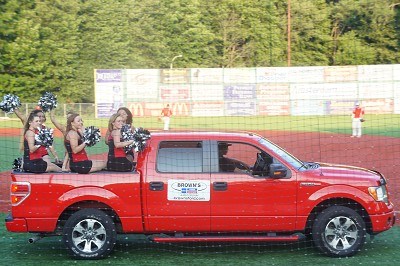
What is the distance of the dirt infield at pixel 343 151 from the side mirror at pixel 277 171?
488 centimetres

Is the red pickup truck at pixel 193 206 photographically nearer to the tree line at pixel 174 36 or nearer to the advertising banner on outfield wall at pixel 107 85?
the advertising banner on outfield wall at pixel 107 85

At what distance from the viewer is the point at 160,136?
902cm

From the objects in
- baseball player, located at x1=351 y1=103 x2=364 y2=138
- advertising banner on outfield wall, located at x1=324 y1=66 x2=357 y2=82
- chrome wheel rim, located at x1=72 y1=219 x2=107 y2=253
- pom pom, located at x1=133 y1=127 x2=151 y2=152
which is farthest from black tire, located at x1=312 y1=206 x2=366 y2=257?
advertising banner on outfield wall, located at x1=324 y1=66 x2=357 y2=82

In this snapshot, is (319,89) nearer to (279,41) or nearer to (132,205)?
(279,41)

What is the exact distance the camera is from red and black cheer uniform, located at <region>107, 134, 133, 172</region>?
901 centimetres

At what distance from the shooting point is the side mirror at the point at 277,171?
28.2ft

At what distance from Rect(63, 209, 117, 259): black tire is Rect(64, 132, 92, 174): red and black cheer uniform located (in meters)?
0.57

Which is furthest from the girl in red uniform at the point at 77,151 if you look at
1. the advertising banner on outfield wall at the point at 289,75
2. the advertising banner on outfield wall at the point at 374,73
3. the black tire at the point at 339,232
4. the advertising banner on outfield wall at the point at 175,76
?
the advertising banner on outfield wall at the point at 374,73

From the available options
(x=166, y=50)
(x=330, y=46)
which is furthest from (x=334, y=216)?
(x=330, y=46)

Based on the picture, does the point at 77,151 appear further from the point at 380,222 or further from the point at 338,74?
the point at 338,74

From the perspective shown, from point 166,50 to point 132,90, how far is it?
17.2ft

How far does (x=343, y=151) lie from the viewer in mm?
25391

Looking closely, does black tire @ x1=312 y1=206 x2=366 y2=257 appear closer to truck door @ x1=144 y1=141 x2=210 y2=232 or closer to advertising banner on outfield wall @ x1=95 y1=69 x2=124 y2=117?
truck door @ x1=144 y1=141 x2=210 y2=232

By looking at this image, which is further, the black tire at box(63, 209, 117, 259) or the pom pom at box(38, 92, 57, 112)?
the pom pom at box(38, 92, 57, 112)
